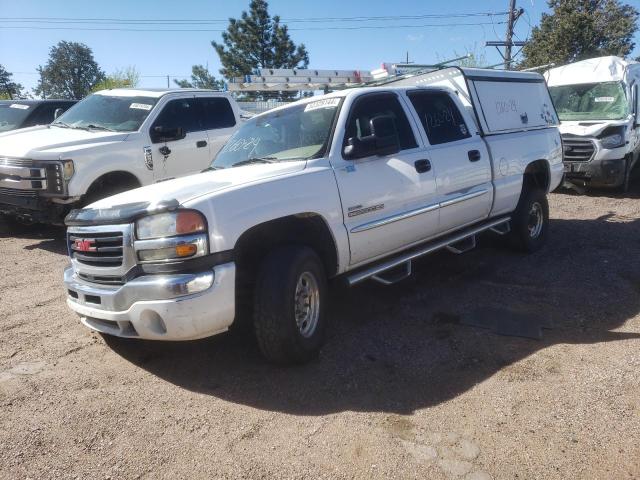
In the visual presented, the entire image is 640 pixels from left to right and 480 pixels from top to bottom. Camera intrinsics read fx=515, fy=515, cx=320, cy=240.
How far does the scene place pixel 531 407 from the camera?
119 inches

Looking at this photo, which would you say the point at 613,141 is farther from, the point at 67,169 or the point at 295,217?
the point at 67,169

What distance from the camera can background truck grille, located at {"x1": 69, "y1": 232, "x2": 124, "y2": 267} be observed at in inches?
128

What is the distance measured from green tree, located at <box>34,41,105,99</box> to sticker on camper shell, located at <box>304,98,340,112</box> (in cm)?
8703

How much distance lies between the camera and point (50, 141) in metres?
6.62

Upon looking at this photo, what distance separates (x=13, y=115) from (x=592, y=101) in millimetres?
11834

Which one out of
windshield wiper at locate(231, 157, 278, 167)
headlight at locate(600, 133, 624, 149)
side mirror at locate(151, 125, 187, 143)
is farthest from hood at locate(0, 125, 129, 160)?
headlight at locate(600, 133, 624, 149)

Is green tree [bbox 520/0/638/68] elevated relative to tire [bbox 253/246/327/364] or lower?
elevated

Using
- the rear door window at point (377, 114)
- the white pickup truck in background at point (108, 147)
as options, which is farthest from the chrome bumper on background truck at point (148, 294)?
the white pickup truck in background at point (108, 147)

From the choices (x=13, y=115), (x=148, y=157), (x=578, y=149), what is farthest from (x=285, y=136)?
(x=13, y=115)

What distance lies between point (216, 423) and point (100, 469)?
2.10 feet

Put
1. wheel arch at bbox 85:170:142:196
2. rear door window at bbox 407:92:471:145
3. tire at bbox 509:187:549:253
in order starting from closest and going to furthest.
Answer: rear door window at bbox 407:92:471:145 → tire at bbox 509:187:549:253 → wheel arch at bbox 85:170:142:196

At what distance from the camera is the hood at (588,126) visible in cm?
994

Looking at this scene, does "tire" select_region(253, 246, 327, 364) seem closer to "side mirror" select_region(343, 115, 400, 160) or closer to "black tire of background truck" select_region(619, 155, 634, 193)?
"side mirror" select_region(343, 115, 400, 160)

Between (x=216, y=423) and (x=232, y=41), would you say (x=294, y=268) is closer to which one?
(x=216, y=423)
